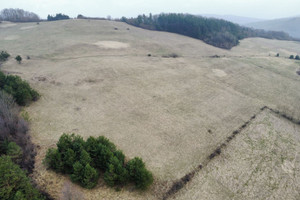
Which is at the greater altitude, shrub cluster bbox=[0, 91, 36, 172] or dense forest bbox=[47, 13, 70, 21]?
dense forest bbox=[47, 13, 70, 21]

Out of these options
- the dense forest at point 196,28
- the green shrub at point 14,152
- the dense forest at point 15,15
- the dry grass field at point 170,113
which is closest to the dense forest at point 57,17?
the dense forest at point 15,15

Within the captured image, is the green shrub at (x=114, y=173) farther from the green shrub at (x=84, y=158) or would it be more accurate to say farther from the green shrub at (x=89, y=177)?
the green shrub at (x=84, y=158)

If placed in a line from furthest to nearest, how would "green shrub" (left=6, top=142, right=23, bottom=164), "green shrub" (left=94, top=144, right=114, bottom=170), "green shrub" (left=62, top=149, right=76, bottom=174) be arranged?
"green shrub" (left=94, top=144, right=114, bottom=170) → "green shrub" (left=6, top=142, right=23, bottom=164) → "green shrub" (left=62, top=149, right=76, bottom=174)

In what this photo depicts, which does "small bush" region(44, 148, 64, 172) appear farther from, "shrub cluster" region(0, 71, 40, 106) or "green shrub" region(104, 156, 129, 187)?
"shrub cluster" region(0, 71, 40, 106)

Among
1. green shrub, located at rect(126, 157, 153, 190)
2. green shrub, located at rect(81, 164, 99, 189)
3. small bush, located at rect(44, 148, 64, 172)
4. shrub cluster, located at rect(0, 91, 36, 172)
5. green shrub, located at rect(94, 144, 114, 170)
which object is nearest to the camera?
green shrub, located at rect(81, 164, 99, 189)

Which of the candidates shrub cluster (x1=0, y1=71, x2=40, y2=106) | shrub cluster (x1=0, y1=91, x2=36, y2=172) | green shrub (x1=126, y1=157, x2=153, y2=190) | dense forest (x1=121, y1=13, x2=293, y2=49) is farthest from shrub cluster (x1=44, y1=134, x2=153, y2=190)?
dense forest (x1=121, y1=13, x2=293, y2=49)

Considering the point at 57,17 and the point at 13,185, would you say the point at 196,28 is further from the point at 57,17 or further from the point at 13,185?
the point at 13,185

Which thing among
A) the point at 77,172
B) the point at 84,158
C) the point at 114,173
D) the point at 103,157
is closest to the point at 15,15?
the point at 84,158
